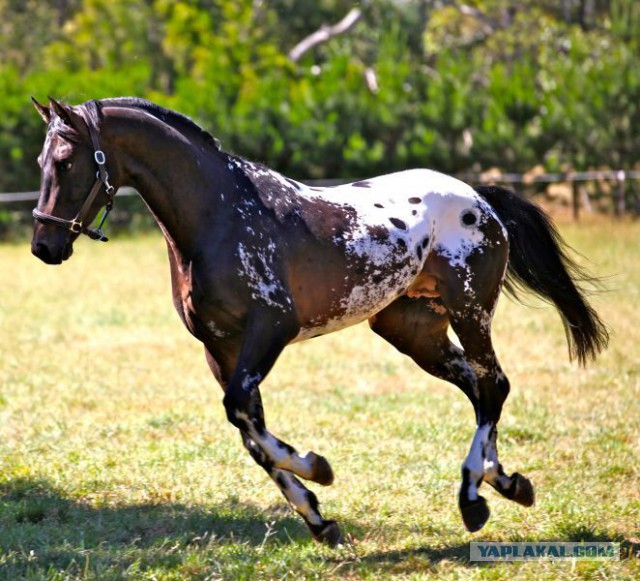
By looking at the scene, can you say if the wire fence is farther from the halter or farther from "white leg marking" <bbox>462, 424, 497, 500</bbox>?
the halter

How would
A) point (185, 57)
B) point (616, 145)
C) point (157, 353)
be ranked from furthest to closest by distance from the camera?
point (185, 57), point (616, 145), point (157, 353)

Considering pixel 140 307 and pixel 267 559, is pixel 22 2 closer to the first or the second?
pixel 140 307

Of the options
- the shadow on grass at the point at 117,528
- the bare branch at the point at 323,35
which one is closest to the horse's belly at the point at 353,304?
the shadow on grass at the point at 117,528

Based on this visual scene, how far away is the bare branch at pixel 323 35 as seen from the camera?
3058cm

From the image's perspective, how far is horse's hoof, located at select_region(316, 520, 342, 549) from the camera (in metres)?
4.41

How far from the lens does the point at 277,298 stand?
4355mm

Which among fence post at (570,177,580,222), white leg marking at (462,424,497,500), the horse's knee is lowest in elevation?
fence post at (570,177,580,222)

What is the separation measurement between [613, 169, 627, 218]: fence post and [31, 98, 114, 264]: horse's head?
16430mm

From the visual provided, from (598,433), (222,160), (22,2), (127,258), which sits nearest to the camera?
(222,160)

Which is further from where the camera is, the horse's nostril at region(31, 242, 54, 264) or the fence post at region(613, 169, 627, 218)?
the fence post at region(613, 169, 627, 218)

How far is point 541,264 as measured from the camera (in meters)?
5.47

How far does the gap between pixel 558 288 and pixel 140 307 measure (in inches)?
305

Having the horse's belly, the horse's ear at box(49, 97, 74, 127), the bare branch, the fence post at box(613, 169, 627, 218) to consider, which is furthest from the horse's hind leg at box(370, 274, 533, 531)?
the bare branch

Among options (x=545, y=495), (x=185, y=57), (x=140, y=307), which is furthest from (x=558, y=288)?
(x=185, y=57)
